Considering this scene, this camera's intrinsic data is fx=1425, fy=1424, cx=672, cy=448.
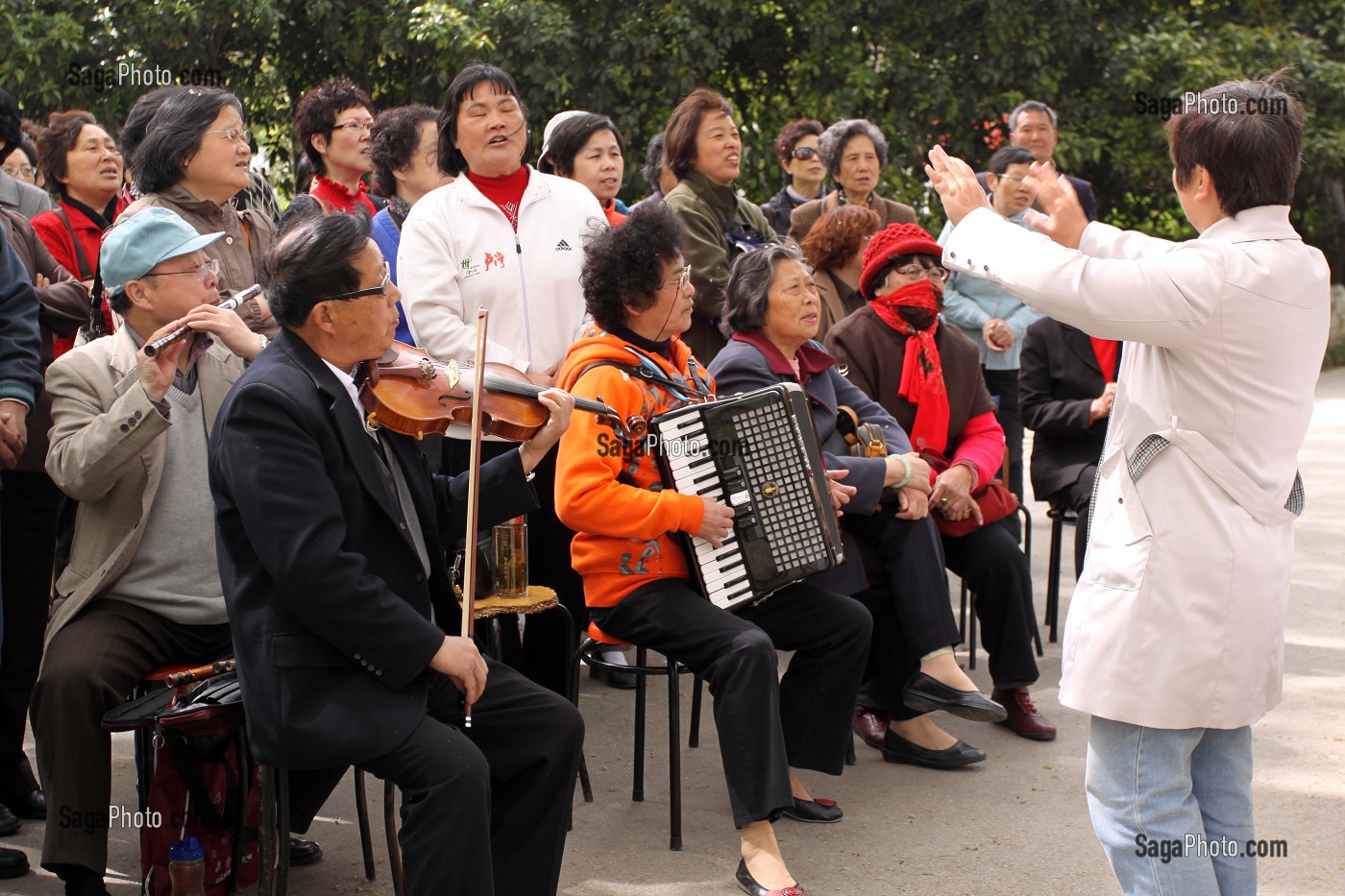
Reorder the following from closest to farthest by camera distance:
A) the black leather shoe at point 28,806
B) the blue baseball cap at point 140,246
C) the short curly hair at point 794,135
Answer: the blue baseball cap at point 140,246 → the black leather shoe at point 28,806 → the short curly hair at point 794,135

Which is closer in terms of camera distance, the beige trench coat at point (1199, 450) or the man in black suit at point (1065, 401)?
the beige trench coat at point (1199, 450)

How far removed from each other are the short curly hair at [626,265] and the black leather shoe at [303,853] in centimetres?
173

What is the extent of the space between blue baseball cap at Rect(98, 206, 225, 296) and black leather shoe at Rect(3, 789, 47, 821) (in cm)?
155

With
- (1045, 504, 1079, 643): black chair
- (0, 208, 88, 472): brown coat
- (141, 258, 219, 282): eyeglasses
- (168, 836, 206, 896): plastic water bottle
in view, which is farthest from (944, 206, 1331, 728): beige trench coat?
(1045, 504, 1079, 643): black chair

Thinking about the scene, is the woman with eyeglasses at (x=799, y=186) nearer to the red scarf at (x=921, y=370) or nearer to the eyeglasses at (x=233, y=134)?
the red scarf at (x=921, y=370)

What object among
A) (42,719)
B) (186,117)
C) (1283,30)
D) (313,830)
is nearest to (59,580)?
(42,719)

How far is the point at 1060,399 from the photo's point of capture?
6.15 metres

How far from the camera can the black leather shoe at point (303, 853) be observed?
397 cm

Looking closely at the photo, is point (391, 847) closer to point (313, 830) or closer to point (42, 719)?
point (313, 830)

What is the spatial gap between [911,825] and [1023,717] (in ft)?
3.24

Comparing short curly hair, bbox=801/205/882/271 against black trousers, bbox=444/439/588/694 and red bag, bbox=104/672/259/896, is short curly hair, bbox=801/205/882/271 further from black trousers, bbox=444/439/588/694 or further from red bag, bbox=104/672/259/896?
red bag, bbox=104/672/259/896

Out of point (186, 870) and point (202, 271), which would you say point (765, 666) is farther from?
point (202, 271)

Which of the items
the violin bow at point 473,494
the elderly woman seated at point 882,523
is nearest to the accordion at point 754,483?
the elderly woman seated at point 882,523

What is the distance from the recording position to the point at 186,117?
14.1 feet
